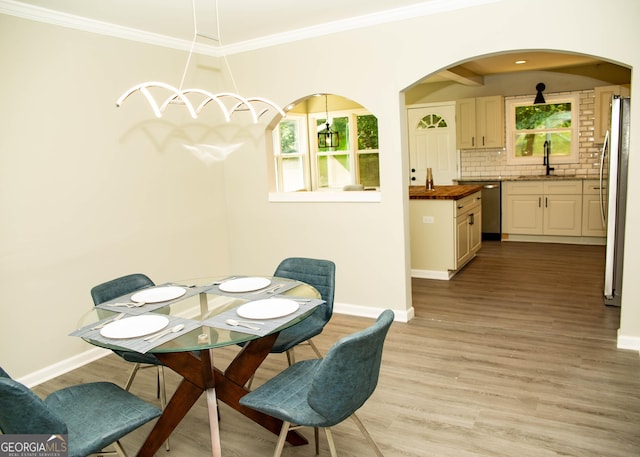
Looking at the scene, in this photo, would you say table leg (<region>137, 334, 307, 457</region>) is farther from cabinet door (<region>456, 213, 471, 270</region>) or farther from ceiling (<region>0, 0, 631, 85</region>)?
cabinet door (<region>456, 213, 471, 270</region>)

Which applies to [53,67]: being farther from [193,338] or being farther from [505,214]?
[505,214]

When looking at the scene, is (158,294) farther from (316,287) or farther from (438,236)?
(438,236)

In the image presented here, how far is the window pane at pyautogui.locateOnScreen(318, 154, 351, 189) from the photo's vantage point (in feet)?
29.0

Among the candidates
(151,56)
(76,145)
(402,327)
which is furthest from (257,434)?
(151,56)

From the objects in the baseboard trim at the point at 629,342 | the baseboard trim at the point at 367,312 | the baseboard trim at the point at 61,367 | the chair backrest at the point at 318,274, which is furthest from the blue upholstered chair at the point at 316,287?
the baseboard trim at the point at 629,342

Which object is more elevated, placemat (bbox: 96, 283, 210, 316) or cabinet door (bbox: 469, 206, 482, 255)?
placemat (bbox: 96, 283, 210, 316)

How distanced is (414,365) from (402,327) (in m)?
0.77

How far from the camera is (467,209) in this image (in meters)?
6.13

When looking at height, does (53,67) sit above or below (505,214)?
above

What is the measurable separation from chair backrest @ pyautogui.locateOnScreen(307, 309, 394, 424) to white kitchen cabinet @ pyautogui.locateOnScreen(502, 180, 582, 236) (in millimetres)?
6100

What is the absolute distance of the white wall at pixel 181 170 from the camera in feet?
11.2

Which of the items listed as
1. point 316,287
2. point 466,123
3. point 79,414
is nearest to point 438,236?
point 316,287

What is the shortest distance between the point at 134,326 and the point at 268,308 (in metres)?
0.61

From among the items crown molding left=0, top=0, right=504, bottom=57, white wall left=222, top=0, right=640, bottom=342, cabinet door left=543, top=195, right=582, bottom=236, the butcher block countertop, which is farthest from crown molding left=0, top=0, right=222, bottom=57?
cabinet door left=543, top=195, right=582, bottom=236
